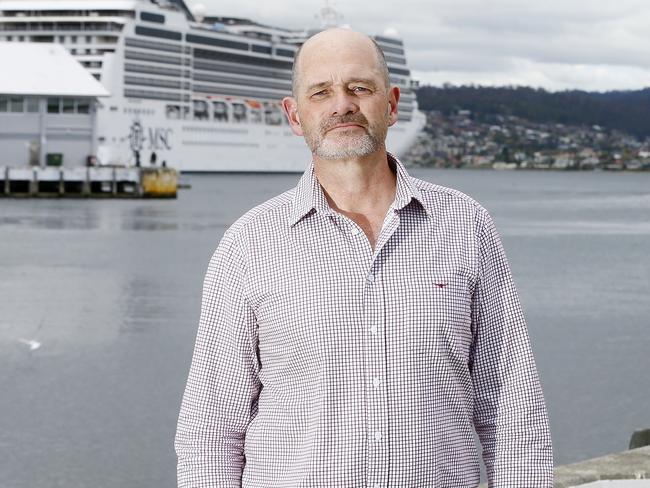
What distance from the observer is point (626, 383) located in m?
14.0

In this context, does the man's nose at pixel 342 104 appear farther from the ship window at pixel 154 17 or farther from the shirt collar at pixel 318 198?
the ship window at pixel 154 17

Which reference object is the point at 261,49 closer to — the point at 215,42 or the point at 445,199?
the point at 215,42

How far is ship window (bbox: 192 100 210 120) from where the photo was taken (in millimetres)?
75438

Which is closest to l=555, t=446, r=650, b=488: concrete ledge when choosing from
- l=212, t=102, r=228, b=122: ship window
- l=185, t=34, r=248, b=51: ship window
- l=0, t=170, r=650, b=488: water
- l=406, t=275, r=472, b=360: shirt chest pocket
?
l=406, t=275, r=472, b=360: shirt chest pocket

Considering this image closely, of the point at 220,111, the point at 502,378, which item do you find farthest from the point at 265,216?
the point at 220,111

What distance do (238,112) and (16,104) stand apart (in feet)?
87.1

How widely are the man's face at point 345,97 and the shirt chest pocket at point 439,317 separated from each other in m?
0.24

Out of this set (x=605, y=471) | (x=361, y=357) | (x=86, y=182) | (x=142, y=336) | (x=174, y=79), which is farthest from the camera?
(x=174, y=79)

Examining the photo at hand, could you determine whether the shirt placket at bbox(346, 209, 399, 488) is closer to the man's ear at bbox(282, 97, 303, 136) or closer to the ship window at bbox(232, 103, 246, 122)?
the man's ear at bbox(282, 97, 303, 136)

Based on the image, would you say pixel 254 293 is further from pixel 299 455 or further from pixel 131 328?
pixel 131 328

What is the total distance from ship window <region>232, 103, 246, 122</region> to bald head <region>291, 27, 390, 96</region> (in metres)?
74.9

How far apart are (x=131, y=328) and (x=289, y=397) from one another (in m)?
15.5

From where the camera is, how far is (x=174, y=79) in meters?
75.4

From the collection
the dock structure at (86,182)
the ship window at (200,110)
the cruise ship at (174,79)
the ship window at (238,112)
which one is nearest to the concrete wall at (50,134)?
the dock structure at (86,182)
